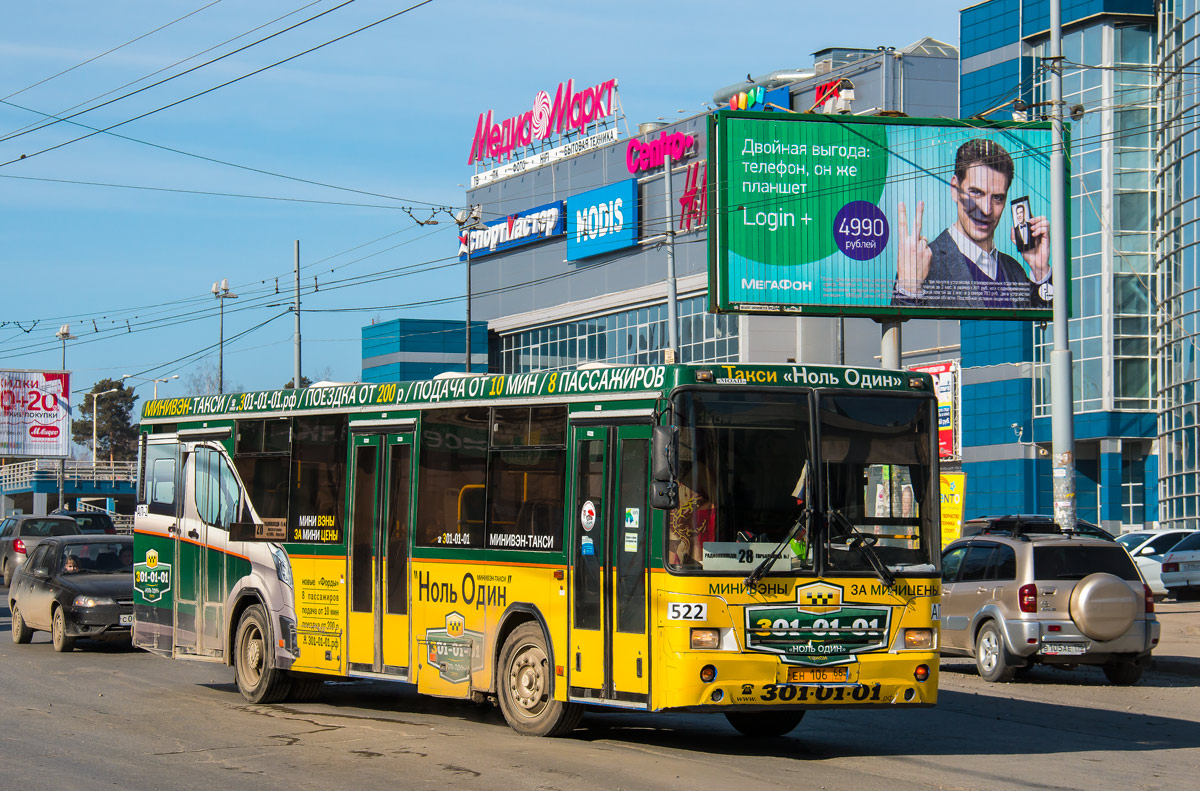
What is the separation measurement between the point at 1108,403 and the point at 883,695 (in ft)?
151

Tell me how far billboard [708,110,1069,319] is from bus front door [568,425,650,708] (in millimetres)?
16718

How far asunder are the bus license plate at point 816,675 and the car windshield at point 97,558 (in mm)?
13813

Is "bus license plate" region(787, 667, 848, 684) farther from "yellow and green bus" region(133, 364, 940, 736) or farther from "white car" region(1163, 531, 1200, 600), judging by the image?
"white car" region(1163, 531, 1200, 600)

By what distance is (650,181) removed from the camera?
228 feet

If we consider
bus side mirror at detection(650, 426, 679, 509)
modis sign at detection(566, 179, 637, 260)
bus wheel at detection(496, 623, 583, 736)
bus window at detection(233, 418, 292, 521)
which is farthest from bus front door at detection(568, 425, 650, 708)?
modis sign at detection(566, 179, 637, 260)

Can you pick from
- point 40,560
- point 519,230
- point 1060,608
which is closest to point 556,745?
point 1060,608

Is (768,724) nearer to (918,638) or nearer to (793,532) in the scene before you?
(918,638)

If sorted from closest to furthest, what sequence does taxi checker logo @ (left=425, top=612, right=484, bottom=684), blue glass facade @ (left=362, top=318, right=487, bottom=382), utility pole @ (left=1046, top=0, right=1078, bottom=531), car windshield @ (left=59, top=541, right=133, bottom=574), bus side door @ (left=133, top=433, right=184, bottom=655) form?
1. taxi checker logo @ (left=425, top=612, right=484, bottom=684)
2. bus side door @ (left=133, top=433, right=184, bottom=655)
3. car windshield @ (left=59, top=541, right=133, bottom=574)
4. utility pole @ (left=1046, top=0, right=1078, bottom=531)
5. blue glass facade @ (left=362, top=318, right=487, bottom=382)

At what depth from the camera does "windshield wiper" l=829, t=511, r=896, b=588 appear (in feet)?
35.3

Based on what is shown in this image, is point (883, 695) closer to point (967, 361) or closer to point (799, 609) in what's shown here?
point (799, 609)

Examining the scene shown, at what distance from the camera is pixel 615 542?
11125mm

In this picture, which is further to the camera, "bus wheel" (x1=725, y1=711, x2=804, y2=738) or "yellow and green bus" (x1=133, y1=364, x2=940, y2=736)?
"bus wheel" (x1=725, y1=711, x2=804, y2=738)

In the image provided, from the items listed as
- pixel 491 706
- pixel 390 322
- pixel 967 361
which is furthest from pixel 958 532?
pixel 390 322

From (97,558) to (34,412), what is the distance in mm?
56563
